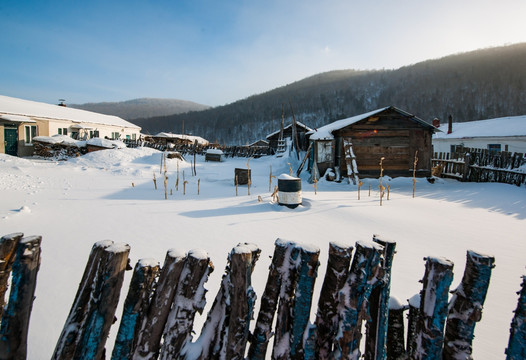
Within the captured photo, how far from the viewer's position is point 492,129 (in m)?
21.3

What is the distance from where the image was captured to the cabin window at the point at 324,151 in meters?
15.0

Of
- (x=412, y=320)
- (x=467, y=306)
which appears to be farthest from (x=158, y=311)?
(x=467, y=306)

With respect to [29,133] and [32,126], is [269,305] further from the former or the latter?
[32,126]

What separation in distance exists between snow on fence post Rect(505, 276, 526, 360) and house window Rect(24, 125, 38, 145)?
31.6 meters

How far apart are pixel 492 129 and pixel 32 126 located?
4041 centimetres

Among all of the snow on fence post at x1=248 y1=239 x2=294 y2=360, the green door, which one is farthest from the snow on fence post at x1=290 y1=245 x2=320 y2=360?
the green door

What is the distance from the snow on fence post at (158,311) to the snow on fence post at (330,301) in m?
1.02

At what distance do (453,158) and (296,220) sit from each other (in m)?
13.1

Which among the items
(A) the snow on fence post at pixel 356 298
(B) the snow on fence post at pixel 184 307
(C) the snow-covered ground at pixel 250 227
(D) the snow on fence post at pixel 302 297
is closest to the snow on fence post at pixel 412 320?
(A) the snow on fence post at pixel 356 298

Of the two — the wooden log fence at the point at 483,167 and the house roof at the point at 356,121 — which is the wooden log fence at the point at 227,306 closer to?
the house roof at the point at 356,121

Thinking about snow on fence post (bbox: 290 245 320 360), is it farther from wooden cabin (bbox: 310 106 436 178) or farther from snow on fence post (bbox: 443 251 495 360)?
wooden cabin (bbox: 310 106 436 178)

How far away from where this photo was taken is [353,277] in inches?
68.9

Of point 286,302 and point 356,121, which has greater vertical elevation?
point 356,121

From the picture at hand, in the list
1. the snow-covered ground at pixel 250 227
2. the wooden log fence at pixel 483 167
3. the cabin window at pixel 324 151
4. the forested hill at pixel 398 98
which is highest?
the forested hill at pixel 398 98
